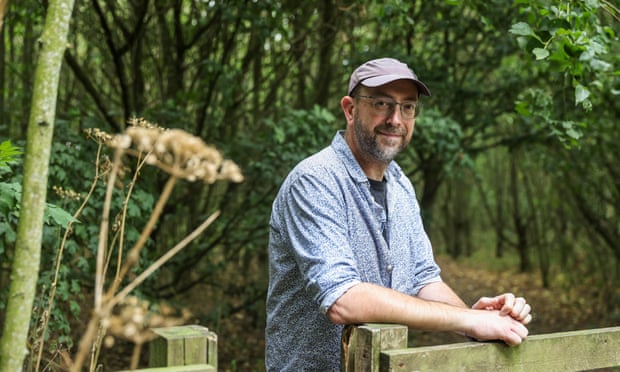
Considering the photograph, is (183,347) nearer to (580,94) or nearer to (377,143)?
(377,143)

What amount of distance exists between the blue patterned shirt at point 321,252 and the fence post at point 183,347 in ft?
1.90

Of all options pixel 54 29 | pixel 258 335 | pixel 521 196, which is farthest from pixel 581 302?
pixel 54 29

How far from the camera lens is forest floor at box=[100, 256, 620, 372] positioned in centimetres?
771

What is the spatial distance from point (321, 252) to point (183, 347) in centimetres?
72

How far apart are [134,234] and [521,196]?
482 inches

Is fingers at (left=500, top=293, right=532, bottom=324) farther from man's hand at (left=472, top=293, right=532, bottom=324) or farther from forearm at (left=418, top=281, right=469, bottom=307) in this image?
forearm at (left=418, top=281, right=469, bottom=307)

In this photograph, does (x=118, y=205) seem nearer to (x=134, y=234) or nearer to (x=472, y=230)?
(x=134, y=234)

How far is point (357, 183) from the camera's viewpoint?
2676mm

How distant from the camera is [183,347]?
1715 millimetres

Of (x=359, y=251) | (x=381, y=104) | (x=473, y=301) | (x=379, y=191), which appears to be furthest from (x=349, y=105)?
(x=473, y=301)

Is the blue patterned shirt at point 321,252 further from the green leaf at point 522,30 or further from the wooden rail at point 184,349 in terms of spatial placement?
the green leaf at point 522,30

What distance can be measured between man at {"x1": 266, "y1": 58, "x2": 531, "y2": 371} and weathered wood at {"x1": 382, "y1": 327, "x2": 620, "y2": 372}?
0.23 feet

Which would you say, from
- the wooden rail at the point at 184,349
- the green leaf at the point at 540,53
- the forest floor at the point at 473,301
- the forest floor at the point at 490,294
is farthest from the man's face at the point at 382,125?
the forest floor at the point at 490,294

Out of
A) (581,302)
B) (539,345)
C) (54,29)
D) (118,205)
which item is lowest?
(581,302)
